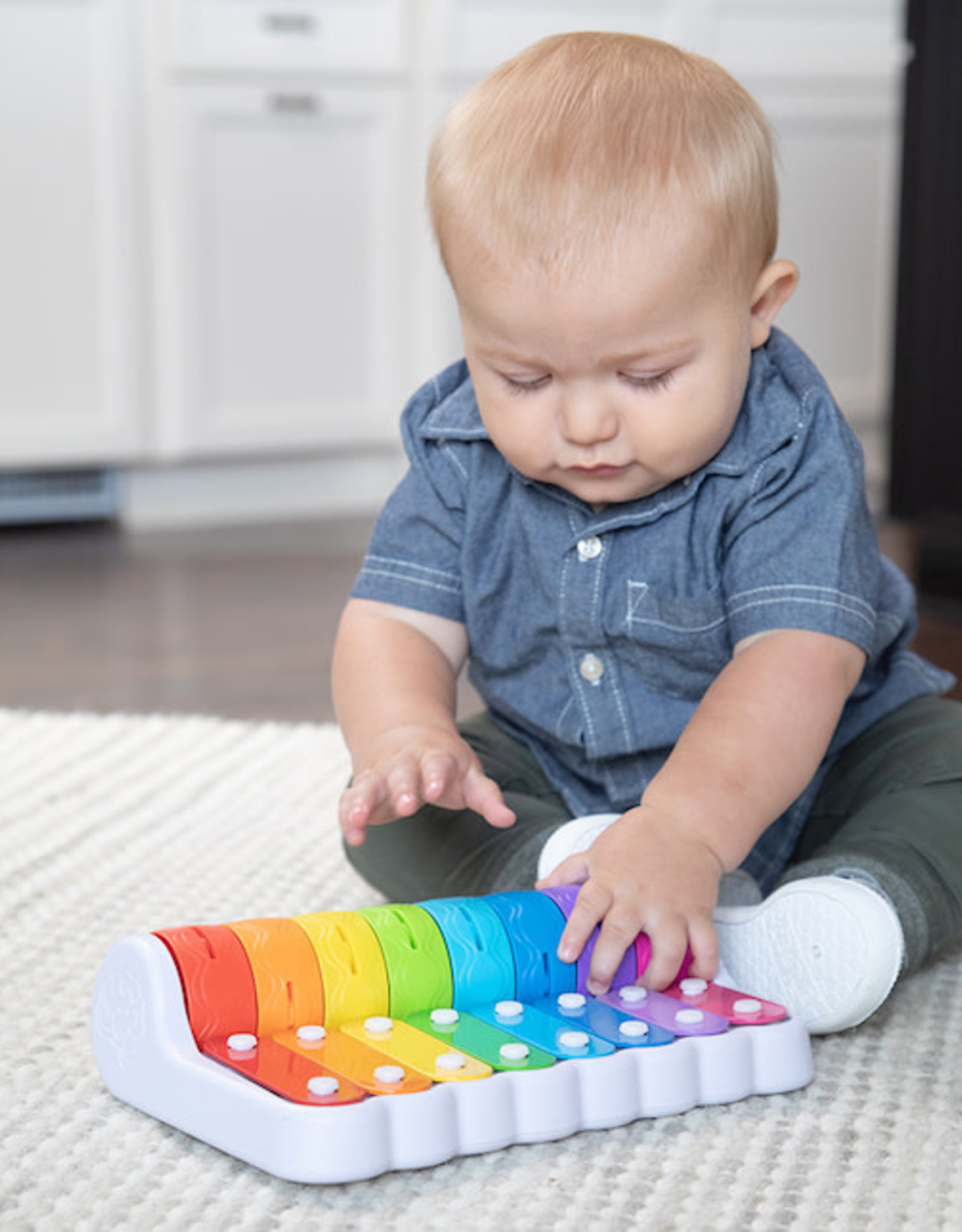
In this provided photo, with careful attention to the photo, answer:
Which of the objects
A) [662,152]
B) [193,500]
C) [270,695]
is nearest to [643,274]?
[662,152]

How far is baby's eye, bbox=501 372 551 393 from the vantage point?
712 mm

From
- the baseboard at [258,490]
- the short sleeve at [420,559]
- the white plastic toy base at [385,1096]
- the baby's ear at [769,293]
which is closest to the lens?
the white plastic toy base at [385,1096]

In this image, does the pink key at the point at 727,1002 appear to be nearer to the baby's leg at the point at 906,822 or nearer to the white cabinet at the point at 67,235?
the baby's leg at the point at 906,822

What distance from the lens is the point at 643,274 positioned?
0.68 metres

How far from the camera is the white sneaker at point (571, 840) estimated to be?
708 millimetres

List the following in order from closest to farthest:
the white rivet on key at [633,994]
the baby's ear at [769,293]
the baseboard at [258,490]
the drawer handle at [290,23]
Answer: the white rivet on key at [633,994], the baby's ear at [769,293], the drawer handle at [290,23], the baseboard at [258,490]

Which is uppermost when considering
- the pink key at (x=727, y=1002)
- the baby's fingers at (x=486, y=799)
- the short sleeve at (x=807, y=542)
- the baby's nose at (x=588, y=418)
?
the baby's nose at (x=588, y=418)

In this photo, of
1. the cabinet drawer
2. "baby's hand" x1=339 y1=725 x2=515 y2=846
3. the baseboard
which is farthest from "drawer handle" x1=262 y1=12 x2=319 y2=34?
"baby's hand" x1=339 y1=725 x2=515 y2=846

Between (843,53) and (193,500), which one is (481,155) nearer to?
(193,500)

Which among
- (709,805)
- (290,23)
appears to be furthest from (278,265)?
(709,805)

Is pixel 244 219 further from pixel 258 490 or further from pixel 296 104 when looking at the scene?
pixel 258 490

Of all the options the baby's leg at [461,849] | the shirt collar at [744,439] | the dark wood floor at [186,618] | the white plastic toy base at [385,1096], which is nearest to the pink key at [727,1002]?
the white plastic toy base at [385,1096]

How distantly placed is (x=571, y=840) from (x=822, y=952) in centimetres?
12

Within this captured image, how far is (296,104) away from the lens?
2227 millimetres
